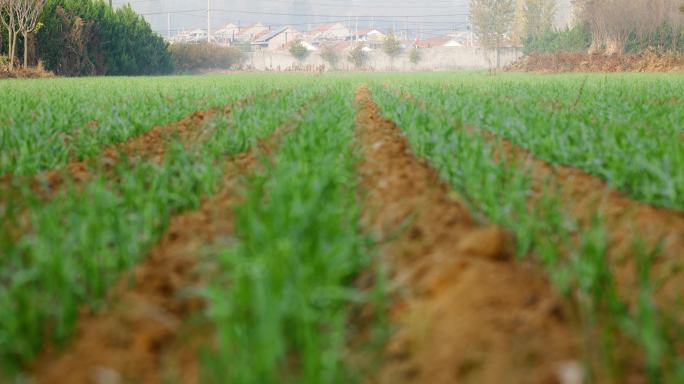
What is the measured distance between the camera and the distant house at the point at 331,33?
486 ft

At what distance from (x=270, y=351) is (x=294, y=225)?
1.18 m

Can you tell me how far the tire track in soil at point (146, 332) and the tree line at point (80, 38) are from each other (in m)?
30.9

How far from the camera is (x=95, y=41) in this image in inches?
1570

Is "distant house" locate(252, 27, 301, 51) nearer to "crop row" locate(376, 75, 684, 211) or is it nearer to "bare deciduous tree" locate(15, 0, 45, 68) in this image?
"bare deciduous tree" locate(15, 0, 45, 68)

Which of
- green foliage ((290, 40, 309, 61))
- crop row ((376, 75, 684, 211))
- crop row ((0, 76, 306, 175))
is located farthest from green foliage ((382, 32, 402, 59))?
crop row ((376, 75, 684, 211))

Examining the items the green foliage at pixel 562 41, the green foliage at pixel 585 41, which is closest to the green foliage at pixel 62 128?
the green foliage at pixel 585 41

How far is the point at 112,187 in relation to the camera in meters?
4.61

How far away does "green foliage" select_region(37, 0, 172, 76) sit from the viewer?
118ft

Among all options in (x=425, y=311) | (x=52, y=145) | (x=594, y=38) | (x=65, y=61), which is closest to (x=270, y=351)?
(x=425, y=311)

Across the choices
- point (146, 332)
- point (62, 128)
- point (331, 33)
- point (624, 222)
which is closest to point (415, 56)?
point (331, 33)

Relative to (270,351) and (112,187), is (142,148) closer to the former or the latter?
(112,187)

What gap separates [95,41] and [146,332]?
132 feet

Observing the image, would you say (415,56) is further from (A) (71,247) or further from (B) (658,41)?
(A) (71,247)

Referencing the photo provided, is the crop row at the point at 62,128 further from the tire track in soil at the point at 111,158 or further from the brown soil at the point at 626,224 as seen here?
the brown soil at the point at 626,224
